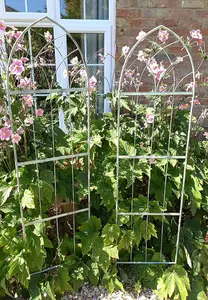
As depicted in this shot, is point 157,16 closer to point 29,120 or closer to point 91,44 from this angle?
point 91,44

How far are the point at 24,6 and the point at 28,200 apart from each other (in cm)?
173

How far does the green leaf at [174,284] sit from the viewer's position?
6.37ft

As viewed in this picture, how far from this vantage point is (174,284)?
6.41ft

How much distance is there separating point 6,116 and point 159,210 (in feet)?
3.89

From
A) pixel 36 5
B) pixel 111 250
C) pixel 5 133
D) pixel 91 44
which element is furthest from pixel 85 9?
pixel 111 250

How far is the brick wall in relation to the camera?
2465 millimetres

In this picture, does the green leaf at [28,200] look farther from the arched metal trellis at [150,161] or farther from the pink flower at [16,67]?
the pink flower at [16,67]

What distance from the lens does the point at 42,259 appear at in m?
1.83

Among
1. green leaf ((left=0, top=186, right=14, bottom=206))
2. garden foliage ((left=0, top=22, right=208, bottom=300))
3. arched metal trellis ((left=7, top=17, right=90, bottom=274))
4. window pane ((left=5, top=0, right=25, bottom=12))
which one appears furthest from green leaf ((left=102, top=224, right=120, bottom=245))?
window pane ((left=5, top=0, right=25, bottom=12))

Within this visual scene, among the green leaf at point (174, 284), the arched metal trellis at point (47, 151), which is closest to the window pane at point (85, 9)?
the arched metal trellis at point (47, 151)

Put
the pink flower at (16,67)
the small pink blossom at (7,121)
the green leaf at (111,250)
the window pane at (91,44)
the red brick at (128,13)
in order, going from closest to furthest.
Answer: the pink flower at (16,67) < the small pink blossom at (7,121) < the green leaf at (111,250) < the red brick at (128,13) < the window pane at (91,44)

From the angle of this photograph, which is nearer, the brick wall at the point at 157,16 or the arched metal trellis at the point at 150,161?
the arched metal trellis at the point at 150,161

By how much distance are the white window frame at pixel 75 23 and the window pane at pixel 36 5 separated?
52mm

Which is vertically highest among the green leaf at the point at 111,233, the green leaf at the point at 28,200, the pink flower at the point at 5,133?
the pink flower at the point at 5,133
